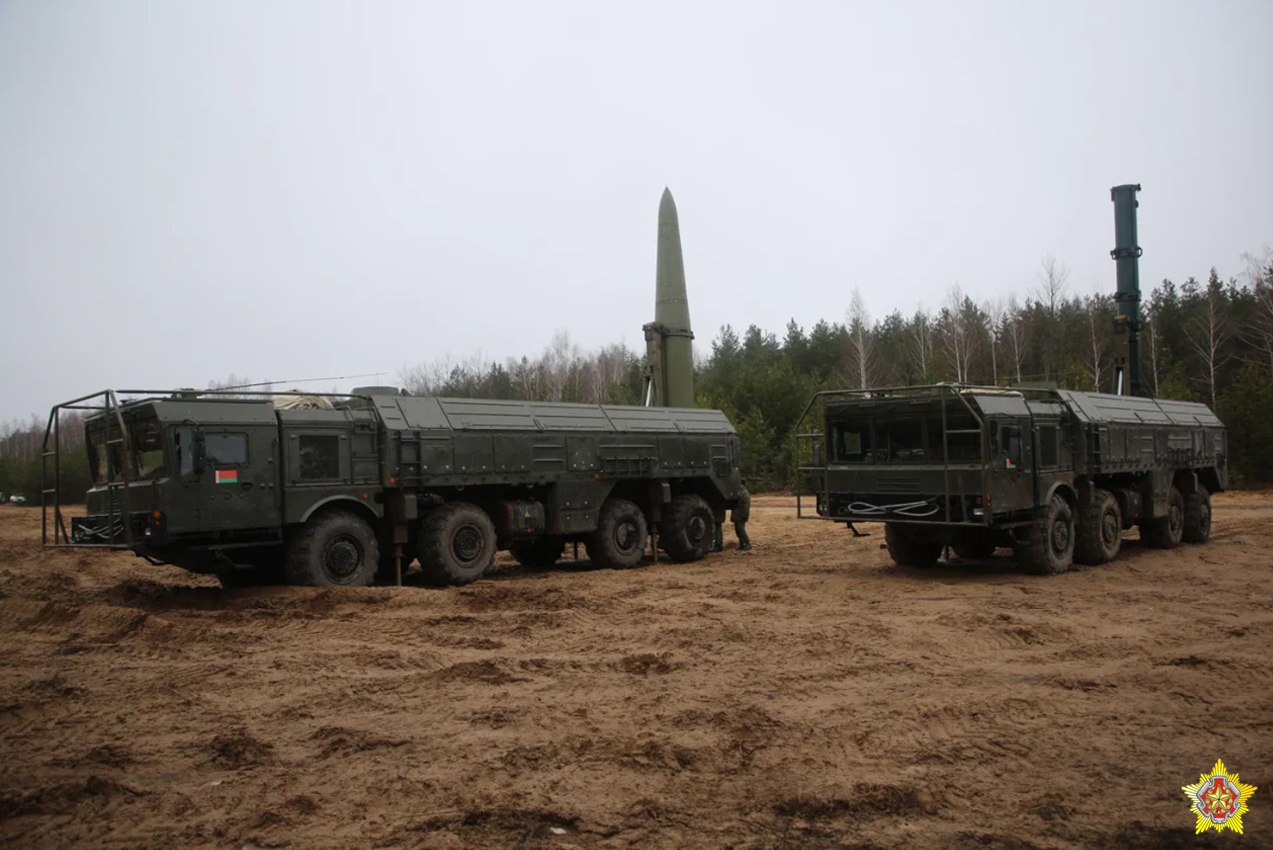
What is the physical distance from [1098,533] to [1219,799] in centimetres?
1025

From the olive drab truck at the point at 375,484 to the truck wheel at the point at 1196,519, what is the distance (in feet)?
26.9

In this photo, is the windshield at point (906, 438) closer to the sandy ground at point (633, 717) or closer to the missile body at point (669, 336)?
the sandy ground at point (633, 717)

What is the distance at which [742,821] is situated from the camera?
4812 millimetres

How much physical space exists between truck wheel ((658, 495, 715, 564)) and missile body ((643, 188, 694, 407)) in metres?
6.01

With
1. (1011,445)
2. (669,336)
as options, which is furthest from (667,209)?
(1011,445)

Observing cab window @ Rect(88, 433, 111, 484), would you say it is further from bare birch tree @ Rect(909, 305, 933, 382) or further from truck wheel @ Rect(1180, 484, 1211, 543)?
bare birch tree @ Rect(909, 305, 933, 382)

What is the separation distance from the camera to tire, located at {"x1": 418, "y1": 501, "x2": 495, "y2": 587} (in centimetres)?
1323

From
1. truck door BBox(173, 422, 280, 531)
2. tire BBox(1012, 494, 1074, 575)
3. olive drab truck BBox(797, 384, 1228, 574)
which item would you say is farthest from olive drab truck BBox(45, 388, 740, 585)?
tire BBox(1012, 494, 1074, 575)

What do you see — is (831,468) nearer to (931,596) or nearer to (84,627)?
(931,596)

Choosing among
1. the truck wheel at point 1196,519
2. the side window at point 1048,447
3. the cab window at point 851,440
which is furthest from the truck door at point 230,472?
the truck wheel at point 1196,519

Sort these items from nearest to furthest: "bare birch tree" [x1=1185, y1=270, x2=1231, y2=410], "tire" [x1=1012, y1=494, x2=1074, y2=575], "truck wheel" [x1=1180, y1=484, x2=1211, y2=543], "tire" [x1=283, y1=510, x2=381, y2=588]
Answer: "tire" [x1=283, y1=510, x2=381, y2=588] → "tire" [x1=1012, y1=494, x2=1074, y2=575] → "truck wheel" [x1=1180, y1=484, x2=1211, y2=543] → "bare birch tree" [x1=1185, y1=270, x2=1231, y2=410]

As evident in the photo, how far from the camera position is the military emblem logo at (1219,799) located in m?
4.64

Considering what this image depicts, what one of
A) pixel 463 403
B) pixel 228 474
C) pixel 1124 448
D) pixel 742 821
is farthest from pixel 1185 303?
pixel 742 821

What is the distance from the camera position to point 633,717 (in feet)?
21.9
